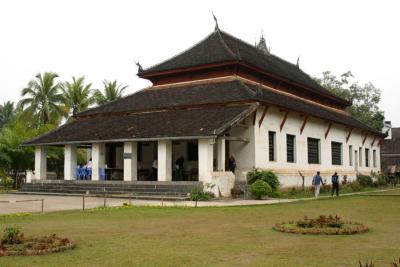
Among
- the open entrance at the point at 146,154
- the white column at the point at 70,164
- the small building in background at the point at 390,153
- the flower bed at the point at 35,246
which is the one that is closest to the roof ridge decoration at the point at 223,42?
the open entrance at the point at 146,154

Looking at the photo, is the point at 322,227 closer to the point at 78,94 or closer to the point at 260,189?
the point at 260,189

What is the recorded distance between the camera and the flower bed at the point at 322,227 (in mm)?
11141

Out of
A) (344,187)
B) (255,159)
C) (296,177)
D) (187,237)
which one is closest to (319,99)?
(344,187)

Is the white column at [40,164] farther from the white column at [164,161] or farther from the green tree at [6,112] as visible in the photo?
the green tree at [6,112]

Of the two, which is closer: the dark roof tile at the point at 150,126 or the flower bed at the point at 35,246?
the flower bed at the point at 35,246

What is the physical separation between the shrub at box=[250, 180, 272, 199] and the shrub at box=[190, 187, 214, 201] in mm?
2008

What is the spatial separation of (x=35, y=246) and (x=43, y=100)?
40099mm


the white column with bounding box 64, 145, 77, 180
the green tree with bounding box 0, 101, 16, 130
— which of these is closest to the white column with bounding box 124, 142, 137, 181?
the white column with bounding box 64, 145, 77, 180

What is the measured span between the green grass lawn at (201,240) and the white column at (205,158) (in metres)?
5.64

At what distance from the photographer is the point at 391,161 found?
188 ft

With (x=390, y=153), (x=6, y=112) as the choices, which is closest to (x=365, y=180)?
(x=390, y=153)

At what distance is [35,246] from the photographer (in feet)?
29.8

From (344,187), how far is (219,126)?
14623mm

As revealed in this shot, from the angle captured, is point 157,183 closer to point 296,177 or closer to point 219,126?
point 219,126
